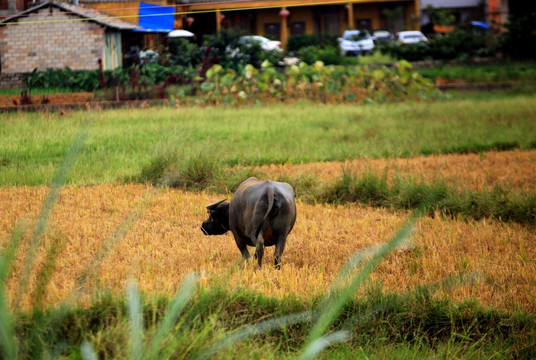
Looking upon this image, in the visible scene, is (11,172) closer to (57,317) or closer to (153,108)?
(57,317)

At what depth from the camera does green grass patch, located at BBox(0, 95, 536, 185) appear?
26.6ft

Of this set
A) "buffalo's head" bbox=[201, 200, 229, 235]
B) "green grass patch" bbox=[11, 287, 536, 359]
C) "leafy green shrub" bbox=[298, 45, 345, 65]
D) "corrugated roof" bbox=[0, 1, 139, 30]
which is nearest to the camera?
"green grass patch" bbox=[11, 287, 536, 359]

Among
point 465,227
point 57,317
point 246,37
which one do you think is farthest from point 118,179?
point 246,37

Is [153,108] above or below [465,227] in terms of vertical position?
above

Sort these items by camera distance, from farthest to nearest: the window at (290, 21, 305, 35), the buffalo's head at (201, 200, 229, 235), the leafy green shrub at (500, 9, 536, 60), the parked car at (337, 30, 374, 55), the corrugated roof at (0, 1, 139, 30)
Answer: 1. the window at (290, 21, 305, 35)
2. the parked car at (337, 30, 374, 55)
3. the leafy green shrub at (500, 9, 536, 60)
4. the corrugated roof at (0, 1, 139, 30)
5. the buffalo's head at (201, 200, 229, 235)

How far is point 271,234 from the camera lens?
5.77 metres

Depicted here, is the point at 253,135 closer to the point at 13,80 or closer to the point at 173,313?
the point at 13,80

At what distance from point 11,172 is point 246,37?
57.2 feet

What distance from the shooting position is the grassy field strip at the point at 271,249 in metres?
5.41

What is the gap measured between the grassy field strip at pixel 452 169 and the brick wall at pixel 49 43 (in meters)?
3.08

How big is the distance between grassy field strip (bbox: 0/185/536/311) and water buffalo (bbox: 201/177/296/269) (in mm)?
225

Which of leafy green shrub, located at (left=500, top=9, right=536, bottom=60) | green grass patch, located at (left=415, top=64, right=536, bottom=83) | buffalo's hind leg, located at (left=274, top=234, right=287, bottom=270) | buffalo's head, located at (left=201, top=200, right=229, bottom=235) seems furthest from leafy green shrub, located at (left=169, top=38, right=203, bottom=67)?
leafy green shrub, located at (left=500, top=9, right=536, bottom=60)

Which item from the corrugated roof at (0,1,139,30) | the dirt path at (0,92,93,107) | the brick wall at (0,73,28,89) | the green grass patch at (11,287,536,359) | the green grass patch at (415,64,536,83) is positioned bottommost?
the green grass patch at (11,287,536,359)

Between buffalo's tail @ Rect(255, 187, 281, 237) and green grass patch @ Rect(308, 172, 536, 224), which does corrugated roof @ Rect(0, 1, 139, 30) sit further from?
buffalo's tail @ Rect(255, 187, 281, 237)
